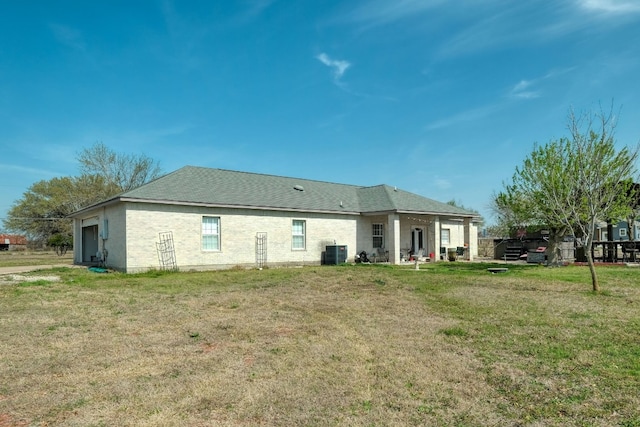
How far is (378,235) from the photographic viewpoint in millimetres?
25656

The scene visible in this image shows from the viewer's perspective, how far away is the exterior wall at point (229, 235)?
680 inches

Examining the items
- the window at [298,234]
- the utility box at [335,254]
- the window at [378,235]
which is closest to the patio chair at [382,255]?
the window at [378,235]

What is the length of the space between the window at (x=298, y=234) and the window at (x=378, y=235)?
503 cm

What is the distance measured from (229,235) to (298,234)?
4.16 metres

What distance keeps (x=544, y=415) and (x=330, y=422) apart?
1905mm

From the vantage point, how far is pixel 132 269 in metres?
17.0

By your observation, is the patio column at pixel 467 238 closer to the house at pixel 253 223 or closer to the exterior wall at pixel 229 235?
the house at pixel 253 223

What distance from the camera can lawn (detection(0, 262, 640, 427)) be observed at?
3.86 meters

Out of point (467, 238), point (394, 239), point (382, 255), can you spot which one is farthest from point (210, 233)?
point (467, 238)

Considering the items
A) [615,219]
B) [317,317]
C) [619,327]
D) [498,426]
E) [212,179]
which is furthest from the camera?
[212,179]

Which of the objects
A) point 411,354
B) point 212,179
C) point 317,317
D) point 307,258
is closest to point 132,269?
point 212,179

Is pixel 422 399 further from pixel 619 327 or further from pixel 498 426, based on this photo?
pixel 619 327

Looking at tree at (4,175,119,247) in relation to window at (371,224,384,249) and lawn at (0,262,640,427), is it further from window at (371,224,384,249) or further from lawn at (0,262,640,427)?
lawn at (0,262,640,427)

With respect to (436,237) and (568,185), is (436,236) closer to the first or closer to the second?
(436,237)
